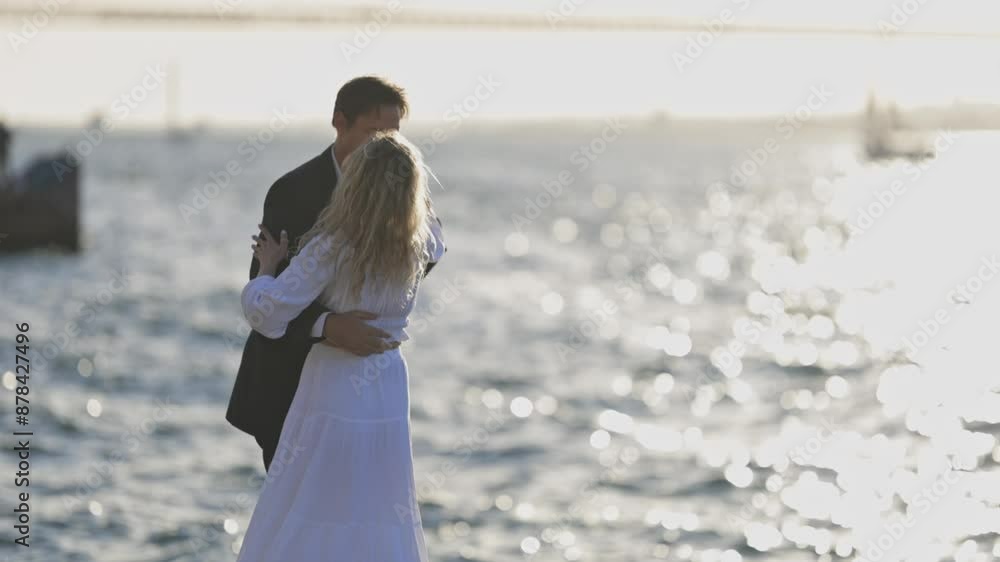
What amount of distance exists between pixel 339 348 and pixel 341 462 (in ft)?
1.12

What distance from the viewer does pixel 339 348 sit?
4.23m

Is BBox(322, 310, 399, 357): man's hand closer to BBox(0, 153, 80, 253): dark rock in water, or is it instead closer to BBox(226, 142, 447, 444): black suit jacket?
BBox(226, 142, 447, 444): black suit jacket

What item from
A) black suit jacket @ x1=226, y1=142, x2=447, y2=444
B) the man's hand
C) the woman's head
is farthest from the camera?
black suit jacket @ x1=226, y1=142, x2=447, y2=444

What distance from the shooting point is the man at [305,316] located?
4.18 metres

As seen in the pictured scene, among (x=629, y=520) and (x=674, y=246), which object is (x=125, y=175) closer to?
(x=674, y=246)

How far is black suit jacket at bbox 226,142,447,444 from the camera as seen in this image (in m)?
4.27

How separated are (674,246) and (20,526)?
41180 millimetres

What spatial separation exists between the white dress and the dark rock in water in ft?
119

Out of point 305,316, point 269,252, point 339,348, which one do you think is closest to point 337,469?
point 339,348

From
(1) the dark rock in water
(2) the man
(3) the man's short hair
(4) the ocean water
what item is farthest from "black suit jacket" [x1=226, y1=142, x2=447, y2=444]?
(1) the dark rock in water

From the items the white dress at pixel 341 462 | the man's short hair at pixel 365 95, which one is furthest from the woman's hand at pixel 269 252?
the man's short hair at pixel 365 95

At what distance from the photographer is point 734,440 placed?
1494 centimetres

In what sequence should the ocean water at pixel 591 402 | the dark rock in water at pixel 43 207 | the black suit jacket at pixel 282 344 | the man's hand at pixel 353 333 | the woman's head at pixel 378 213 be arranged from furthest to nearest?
the dark rock in water at pixel 43 207, the ocean water at pixel 591 402, the black suit jacket at pixel 282 344, the man's hand at pixel 353 333, the woman's head at pixel 378 213

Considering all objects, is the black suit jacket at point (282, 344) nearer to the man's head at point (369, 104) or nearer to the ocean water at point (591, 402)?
the man's head at point (369, 104)
